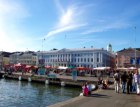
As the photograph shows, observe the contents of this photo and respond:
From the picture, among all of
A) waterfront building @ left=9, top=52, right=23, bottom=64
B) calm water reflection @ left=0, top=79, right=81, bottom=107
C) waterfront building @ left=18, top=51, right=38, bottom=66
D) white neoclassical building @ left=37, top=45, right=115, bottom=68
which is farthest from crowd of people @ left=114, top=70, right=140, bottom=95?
waterfront building @ left=9, top=52, right=23, bottom=64

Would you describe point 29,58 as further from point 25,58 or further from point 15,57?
point 15,57

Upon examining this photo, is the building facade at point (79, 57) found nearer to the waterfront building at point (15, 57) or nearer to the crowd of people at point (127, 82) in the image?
the waterfront building at point (15, 57)

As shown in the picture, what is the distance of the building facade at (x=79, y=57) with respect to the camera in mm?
139375

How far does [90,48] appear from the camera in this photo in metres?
144

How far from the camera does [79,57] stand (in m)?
146

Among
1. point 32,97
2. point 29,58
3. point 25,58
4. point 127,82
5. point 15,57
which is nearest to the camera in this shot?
point 127,82

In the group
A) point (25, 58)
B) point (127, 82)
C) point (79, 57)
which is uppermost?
point (25, 58)

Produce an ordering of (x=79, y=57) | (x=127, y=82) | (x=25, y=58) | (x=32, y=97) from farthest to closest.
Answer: (x=25, y=58) < (x=79, y=57) < (x=32, y=97) < (x=127, y=82)

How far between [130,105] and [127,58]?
115 metres

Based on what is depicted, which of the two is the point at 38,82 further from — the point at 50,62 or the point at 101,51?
the point at 50,62

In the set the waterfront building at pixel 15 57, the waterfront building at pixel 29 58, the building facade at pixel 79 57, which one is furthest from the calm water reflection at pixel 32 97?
the waterfront building at pixel 15 57

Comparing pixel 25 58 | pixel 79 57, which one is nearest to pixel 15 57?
pixel 25 58

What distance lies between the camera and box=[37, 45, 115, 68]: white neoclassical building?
457ft

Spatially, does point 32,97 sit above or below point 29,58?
below
